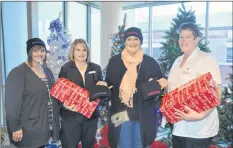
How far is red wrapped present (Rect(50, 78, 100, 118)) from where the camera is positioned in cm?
183

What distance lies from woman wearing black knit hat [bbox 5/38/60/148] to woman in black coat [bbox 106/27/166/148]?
0.57m

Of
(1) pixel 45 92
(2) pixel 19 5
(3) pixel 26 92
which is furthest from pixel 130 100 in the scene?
(2) pixel 19 5

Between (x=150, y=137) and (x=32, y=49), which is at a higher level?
(x=32, y=49)

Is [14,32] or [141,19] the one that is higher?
[141,19]

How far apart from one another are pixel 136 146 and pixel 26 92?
102 cm

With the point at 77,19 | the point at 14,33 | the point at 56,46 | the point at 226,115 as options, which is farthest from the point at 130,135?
the point at 77,19

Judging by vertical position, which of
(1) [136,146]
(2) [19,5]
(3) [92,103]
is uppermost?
(2) [19,5]

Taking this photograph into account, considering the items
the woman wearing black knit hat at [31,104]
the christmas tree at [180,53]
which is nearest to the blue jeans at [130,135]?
the woman wearing black knit hat at [31,104]

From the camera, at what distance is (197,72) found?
62.6 inches

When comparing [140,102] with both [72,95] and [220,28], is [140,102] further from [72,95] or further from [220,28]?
[220,28]

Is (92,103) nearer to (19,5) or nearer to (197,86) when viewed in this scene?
(197,86)

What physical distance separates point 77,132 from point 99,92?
47cm

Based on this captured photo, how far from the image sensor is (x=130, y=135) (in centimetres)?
191

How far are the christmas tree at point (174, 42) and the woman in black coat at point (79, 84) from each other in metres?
1.50
